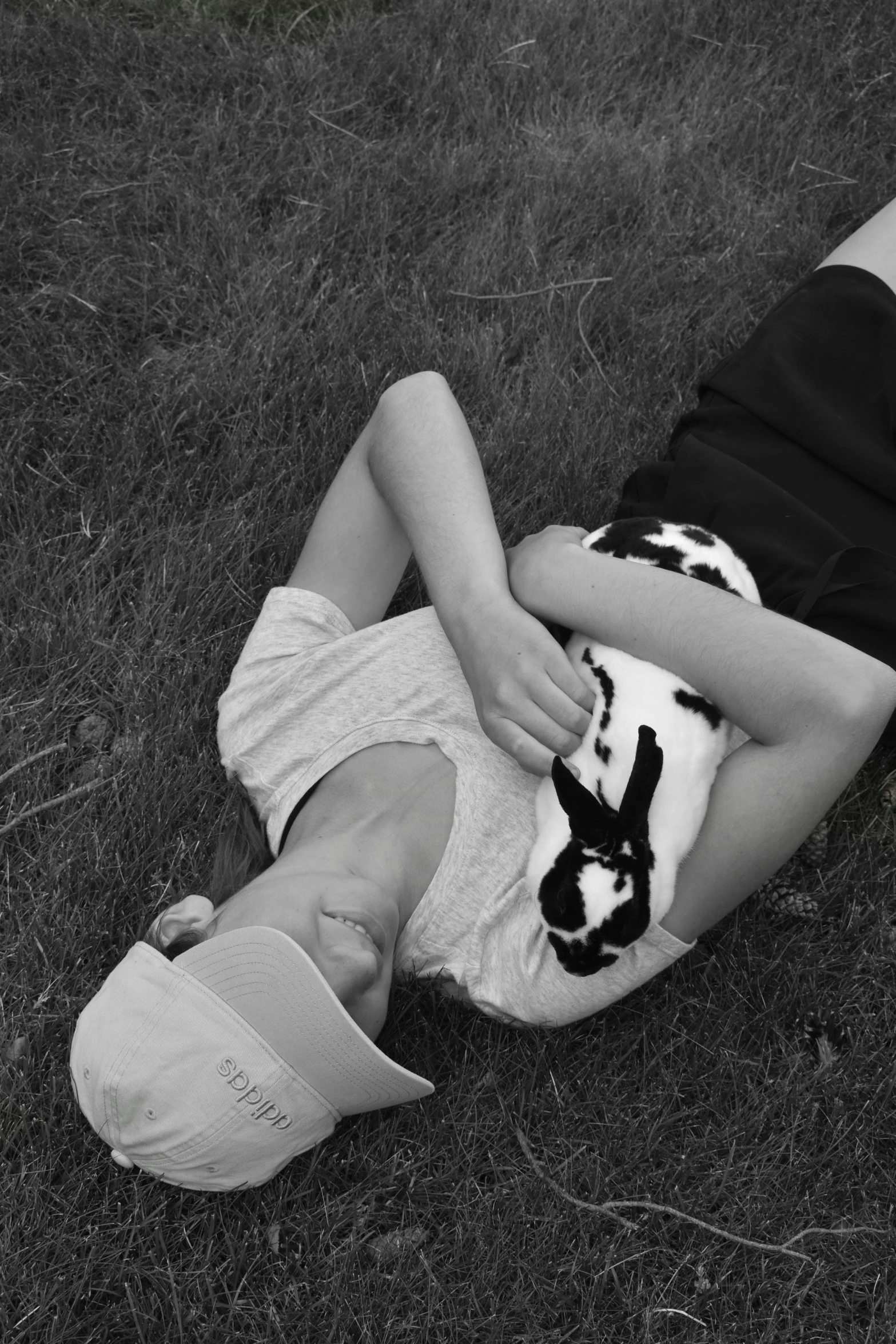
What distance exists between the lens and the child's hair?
2398 millimetres

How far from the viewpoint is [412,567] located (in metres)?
3.03

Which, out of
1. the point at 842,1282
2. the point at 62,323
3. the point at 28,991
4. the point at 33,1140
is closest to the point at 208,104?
the point at 62,323

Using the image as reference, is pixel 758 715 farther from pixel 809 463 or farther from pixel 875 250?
pixel 875 250

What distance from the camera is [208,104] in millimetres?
3822

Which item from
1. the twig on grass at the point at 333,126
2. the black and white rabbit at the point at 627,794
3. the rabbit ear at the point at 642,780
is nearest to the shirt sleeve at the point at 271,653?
the black and white rabbit at the point at 627,794

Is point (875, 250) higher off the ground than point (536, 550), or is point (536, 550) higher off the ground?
point (875, 250)

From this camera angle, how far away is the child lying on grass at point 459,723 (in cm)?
197

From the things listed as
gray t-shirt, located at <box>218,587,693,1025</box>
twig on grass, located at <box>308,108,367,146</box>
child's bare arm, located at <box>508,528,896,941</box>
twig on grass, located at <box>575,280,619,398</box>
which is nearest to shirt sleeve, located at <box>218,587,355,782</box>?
gray t-shirt, located at <box>218,587,693,1025</box>

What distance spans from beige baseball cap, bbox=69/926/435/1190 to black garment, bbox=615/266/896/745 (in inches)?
50.5

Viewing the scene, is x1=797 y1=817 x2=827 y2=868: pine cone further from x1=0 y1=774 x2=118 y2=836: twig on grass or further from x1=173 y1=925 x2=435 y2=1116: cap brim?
x1=0 y1=774 x2=118 y2=836: twig on grass

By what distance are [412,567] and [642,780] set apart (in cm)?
131

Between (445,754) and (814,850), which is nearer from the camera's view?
(445,754)

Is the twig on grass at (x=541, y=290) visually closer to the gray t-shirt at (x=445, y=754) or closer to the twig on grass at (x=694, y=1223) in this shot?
the gray t-shirt at (x=445, y=754)

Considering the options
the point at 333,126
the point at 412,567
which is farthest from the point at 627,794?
the point at 333,126
